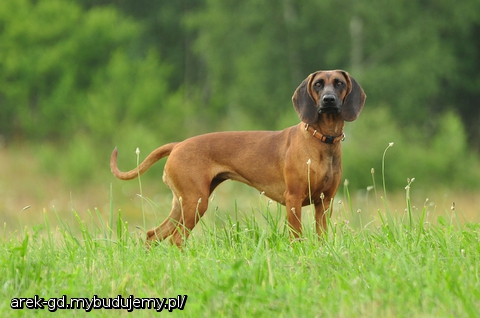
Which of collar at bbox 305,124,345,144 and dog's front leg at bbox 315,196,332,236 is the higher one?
collar at bbox 305,124,345,144

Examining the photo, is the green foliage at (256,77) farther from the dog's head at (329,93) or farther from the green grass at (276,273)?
the green grass at (276,273)

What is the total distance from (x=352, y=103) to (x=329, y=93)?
10.4 inches

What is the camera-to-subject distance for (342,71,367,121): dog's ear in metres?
5.81

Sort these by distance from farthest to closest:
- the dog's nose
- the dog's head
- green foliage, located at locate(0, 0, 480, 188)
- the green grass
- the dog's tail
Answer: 1. green foliage, located at locate(0, 0, 480, 188)
2. the dog's tail
3. the dog's head
4. the dog's nose
5. the green grass

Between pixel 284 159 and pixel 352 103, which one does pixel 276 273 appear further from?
pixel 352 103

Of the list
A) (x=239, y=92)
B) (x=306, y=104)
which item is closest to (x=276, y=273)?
(x=306, y=104)

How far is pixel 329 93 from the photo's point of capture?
5.70 metres

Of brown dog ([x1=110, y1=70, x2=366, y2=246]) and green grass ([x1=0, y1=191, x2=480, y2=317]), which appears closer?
green grass ([x1=0, y1=191, x2=480, y2=317])

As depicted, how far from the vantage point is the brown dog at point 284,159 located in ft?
18.9


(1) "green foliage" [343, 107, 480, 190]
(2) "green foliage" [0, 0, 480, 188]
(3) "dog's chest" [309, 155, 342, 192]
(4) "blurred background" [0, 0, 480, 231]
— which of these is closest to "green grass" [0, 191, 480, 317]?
(3) "dog's chest" [309, 155, 342, 192]

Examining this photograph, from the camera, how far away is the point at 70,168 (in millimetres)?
21562

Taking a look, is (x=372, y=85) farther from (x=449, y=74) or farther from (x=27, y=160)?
(x=27, y=160)

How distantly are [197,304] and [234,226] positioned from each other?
186cm

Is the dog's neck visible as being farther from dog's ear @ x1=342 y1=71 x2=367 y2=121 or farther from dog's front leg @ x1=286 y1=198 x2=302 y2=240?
dog's front leg @ x1=286 y1=198 x2=302 y2=240
